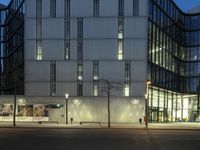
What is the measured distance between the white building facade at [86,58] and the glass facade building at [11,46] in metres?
4.19

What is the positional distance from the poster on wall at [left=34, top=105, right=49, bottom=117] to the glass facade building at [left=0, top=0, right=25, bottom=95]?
4.62m

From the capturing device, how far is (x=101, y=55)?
73.2 meters

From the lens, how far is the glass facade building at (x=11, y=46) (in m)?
79.7

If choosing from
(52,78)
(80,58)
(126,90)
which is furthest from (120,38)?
(52,78)

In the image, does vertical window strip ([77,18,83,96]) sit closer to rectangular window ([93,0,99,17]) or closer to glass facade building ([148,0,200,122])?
rectangular window ([93,0,99,17])

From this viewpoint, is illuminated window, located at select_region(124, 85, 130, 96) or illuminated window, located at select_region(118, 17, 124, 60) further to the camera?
illuminated window, located at select_region(118, 17, 124, 60)

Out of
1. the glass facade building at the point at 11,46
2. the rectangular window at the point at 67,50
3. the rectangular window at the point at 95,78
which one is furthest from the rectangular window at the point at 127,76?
the glass facade building at the point at 11,46

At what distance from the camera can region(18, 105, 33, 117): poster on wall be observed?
7212 centimetres

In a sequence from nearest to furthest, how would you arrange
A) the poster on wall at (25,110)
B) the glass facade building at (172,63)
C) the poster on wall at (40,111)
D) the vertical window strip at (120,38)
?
the poster on wall at (40,111) < the poster on wall at (25,110) < the vertical window strip at (120,38) < the glass facade building at (172,63)

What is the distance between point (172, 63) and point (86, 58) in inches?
897

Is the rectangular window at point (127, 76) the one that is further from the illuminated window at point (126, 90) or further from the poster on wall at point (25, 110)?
the poster on wall at point (25, 110)

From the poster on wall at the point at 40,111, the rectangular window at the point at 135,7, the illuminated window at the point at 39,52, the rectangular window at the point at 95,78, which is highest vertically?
the rectangular window at the point at 135,7

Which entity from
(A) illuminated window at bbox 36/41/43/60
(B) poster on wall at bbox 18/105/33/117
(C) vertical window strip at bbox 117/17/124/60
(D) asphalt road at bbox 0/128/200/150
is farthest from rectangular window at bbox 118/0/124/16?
(D) asphalt road at bbox 0/128/200/150

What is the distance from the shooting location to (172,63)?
293 feet
